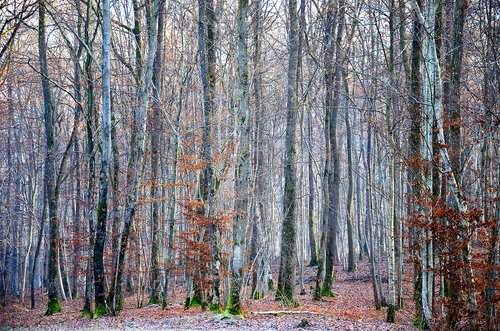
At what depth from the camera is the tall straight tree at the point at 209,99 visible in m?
12.7

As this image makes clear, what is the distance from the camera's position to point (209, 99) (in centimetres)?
1417

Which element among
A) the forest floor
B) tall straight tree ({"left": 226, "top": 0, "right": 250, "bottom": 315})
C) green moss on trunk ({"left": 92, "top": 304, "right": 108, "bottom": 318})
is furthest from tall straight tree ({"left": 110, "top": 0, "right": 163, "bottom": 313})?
tall straight tree ({"left": 226, "top": 0, "right": 250, "bottom": 315})

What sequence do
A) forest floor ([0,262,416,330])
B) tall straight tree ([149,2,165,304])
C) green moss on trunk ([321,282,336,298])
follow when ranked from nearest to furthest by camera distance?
forest floor ([0,262,416,330]) → green moss on trunk ([321,282,336,298]) → tall straight tree ([149,2,165,304])

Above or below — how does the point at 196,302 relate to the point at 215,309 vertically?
below

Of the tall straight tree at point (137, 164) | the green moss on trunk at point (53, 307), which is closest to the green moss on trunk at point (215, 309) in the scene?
the tall straight tree at point (137, 164)

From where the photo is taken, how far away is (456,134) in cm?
1123

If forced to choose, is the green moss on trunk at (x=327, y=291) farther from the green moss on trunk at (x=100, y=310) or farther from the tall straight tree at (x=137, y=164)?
the green moss on trunk at (x=100, y=310)

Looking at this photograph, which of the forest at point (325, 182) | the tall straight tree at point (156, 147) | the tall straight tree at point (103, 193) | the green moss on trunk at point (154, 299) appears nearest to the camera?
the forest at point (325, 182)

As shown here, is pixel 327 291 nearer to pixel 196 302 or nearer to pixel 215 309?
pixel 196 302

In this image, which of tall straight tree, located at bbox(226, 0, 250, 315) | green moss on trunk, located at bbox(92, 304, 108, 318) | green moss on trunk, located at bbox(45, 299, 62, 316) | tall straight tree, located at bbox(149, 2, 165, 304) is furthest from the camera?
tall straight tree, located at bbox(149, 2, 165, 304)

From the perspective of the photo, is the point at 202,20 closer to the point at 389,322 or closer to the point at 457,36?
the point at 457,36

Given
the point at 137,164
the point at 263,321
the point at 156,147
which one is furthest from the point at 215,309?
the point at 156,147

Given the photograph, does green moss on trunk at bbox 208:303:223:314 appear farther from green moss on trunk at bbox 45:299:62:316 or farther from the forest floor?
green moss on trunk at bbox 45:299:62:316

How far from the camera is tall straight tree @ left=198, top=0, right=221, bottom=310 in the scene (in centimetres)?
1273
